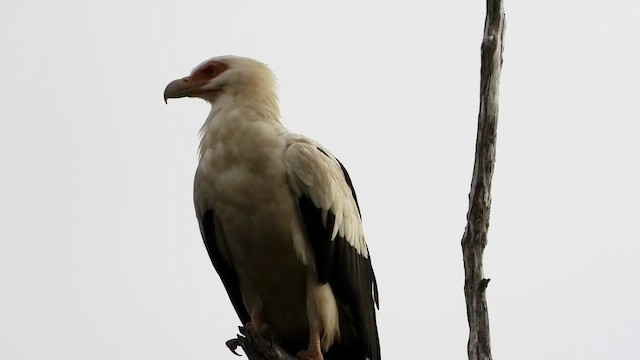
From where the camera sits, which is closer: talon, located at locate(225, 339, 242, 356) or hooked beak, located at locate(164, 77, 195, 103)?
talon, located at locate(225, 339, 242, 356)

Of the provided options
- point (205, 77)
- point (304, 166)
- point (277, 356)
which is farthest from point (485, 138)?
point (205, 77)

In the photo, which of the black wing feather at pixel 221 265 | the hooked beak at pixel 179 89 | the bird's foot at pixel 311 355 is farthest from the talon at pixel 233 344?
the hooked beak at pixel 179 89

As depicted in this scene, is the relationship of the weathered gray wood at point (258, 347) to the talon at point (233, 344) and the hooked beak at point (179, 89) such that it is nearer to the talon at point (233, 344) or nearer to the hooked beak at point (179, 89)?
the talon at point (233, 344)

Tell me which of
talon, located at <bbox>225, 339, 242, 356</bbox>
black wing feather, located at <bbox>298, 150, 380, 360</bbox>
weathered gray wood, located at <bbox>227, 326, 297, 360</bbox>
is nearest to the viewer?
weathered gray wood, located at <bbox>227, 326, 297, 360</bbox>

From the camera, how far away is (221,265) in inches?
296

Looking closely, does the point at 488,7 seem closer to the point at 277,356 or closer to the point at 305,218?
the point at 305,218

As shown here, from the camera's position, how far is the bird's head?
764 centimetres

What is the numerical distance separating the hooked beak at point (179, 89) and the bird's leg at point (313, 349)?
6.43 ft

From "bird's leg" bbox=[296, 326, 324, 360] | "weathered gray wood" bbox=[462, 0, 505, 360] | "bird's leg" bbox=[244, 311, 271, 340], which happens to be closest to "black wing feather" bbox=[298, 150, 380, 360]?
"bird's leg" bbox=[296, 326, 324, 360]

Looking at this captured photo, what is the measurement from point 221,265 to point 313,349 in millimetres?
925

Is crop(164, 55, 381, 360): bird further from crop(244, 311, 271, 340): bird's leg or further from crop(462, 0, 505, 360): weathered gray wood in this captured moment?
crop(462, 0, 505, 360): weathered gray wood

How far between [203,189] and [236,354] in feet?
3.72

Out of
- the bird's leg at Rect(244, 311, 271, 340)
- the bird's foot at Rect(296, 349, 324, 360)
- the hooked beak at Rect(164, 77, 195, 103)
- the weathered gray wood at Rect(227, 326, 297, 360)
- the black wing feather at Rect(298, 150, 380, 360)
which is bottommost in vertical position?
the bird's foot at Rect(296, 349, 324, 360)

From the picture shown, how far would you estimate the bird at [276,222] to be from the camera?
23.2 ft
